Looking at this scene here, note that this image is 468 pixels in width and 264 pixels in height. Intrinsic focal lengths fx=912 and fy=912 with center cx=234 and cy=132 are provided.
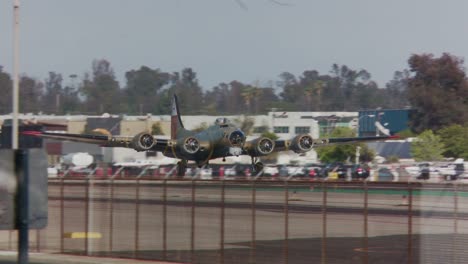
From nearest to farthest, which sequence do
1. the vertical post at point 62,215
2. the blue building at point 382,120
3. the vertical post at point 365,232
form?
the vertical post at point 365,232 < the vertical post at point 62,215 < the blue building at point 382,120

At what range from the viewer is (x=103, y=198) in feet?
79.8

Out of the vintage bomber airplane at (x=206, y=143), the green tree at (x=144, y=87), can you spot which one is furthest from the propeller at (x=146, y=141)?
the green tree at (x=144, y=87)

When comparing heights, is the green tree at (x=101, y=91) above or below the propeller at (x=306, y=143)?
above

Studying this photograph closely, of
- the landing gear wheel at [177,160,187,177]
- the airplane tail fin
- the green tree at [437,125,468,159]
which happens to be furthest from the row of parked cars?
the green tree at [437,125,468,159]

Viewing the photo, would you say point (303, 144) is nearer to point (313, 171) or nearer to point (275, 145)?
point (275, 145)

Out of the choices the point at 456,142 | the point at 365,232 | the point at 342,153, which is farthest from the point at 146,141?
the point at 456,142

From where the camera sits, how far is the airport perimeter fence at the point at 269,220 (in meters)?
19.5

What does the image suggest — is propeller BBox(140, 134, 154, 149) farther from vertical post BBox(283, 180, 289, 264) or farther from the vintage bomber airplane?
vertical post BBox(283, 180, 289, 264)

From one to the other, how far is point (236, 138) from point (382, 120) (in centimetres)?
4183

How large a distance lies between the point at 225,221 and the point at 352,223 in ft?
9.90

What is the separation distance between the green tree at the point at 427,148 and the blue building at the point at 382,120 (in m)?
7.09

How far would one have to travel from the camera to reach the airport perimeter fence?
63.9ft

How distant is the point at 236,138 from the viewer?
47094 mm

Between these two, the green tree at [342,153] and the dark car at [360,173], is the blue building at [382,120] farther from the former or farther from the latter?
the dark car at [360,173]
